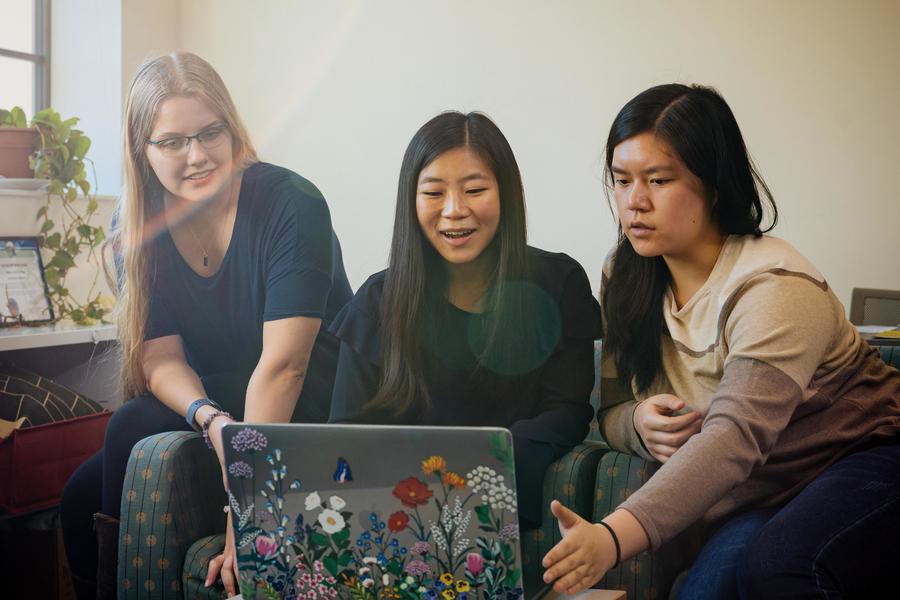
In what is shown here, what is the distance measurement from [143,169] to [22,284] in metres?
1.11

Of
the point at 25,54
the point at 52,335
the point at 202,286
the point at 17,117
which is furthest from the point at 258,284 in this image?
the point at 25,54

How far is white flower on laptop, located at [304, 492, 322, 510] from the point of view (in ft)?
3.33

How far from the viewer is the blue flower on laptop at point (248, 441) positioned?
3.37ft

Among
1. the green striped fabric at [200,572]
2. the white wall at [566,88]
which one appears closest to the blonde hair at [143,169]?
the green striped fabric at [200,572]

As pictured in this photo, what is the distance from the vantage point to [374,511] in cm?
99

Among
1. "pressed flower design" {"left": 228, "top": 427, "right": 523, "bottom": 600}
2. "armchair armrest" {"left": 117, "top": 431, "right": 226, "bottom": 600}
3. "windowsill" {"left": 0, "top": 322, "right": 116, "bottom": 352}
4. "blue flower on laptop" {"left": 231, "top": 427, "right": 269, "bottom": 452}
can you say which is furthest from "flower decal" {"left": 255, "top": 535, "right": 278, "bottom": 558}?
"windowsill" {"left": 0, "top": 322, "right": 116, "bottom": 352}

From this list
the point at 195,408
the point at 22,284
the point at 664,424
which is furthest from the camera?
the point at 22,284

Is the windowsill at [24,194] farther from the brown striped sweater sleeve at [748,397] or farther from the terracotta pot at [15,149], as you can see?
the brown striped sweater sleeve at [748,397]

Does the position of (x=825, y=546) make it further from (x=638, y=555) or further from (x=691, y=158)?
(x=691, y=158)

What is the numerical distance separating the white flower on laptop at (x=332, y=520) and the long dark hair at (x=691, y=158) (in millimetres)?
630

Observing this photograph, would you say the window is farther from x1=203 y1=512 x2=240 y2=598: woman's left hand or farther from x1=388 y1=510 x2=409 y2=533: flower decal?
x1=388 y1=510 x2=409 y2=533: flower decal

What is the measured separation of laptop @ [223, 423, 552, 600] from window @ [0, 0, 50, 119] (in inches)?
107

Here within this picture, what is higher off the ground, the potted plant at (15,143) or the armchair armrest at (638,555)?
the potted plant at (15,143)

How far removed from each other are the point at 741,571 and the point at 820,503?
0.13 m
